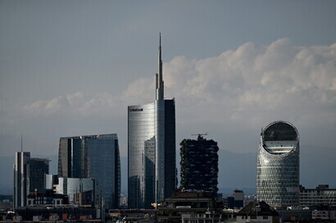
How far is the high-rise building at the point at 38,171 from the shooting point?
576ft

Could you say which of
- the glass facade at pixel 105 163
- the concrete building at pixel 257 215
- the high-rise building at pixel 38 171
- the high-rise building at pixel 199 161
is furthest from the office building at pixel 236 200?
the concrete building at pixel 257 215

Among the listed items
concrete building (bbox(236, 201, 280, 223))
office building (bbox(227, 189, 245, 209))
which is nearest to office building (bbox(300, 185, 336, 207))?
office building (bbox(227, 189, 245, 209))

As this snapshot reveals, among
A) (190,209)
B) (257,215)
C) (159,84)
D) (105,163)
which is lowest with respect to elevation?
(257,215)

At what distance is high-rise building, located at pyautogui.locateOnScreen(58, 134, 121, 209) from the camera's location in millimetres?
178750

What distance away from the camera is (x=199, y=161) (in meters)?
172

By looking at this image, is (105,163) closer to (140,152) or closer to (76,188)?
(140,152)

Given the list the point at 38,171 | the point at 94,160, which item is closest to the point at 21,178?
the point at 38,171

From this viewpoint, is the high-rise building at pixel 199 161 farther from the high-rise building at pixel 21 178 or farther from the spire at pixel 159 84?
the high-rise building at pixel 21 178

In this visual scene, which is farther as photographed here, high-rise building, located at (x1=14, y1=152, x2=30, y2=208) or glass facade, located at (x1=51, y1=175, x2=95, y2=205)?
high-rise building, located at (x1=14, y1=152, x2=30, y2=208)

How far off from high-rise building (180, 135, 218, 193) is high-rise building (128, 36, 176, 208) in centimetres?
217

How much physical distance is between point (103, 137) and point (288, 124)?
126 ft

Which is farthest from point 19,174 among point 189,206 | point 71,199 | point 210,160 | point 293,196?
point 189,206

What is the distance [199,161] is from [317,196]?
64.8ft

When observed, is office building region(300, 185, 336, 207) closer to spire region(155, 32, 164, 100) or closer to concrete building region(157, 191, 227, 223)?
spire region(155, 32, 164, 100)
